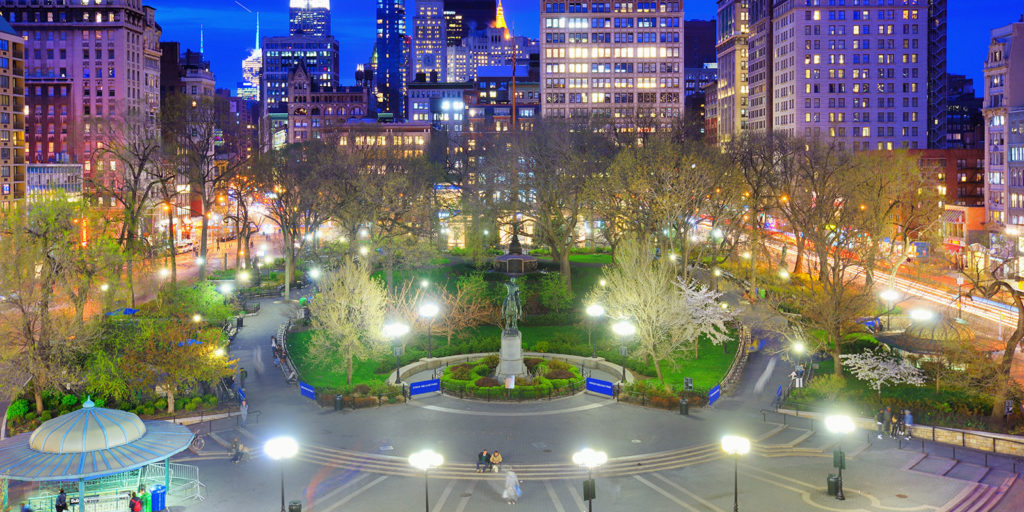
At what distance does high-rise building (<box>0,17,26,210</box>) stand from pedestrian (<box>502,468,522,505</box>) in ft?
286

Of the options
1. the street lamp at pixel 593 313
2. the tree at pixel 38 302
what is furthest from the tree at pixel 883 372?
the tree at pixel 38 302

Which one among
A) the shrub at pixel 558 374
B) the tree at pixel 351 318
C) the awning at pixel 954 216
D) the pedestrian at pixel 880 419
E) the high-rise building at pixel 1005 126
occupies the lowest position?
the pedestrian at pixel 880 419

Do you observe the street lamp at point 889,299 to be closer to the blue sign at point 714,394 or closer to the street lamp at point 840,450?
the blue sign at point 714,394

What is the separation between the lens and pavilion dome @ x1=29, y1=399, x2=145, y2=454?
107 ft

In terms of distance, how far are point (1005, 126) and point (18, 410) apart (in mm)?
100245

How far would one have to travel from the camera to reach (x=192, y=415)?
152 feet

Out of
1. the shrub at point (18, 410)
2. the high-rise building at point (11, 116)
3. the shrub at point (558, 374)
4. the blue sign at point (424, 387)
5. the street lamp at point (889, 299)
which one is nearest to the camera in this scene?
the shrub at point (18, 410)

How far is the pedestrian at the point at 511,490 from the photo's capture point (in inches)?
1344

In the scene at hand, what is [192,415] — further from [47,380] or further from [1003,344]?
[1003,344]

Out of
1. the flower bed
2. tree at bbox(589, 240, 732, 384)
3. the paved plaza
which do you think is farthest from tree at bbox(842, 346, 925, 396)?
the flower bed

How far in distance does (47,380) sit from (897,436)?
42316mm

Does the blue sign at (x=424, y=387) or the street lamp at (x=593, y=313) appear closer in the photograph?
the blue sign at (x=424, y=387)

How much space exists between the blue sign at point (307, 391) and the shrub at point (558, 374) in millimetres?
12949

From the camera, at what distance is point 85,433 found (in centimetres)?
3294
